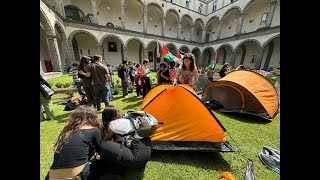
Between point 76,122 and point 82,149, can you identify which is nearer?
point 82,149

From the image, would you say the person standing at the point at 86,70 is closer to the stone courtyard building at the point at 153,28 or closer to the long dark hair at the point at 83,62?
the long dark hair at the point at 83,62

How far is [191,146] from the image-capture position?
8.11 ft

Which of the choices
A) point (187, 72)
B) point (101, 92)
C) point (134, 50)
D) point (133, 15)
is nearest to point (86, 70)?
point (101, 92)

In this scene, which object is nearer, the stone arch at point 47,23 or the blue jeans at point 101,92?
the blue jeans at point 101,92

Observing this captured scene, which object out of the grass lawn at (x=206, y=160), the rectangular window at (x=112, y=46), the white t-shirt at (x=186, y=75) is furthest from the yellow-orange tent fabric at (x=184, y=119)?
the rectangular window at (x=112, y=46)

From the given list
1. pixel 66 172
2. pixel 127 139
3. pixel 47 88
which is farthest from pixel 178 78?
pixel 47 88

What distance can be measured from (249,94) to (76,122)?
429 centimetres

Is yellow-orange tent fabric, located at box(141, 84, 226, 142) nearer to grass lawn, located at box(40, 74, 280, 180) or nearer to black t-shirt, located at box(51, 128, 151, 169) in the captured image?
grass lawn, located at box(40, 74, 280, 180)

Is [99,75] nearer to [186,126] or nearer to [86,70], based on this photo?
[86,70]

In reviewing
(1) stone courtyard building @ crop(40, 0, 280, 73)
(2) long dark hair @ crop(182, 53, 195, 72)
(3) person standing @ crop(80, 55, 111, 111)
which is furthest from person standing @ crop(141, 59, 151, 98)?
(1) stone courtyard building @ crop(40, 0, 280, 73)

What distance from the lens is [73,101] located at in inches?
201

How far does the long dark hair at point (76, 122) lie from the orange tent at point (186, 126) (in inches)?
46.7

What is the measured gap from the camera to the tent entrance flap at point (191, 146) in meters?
2.40
